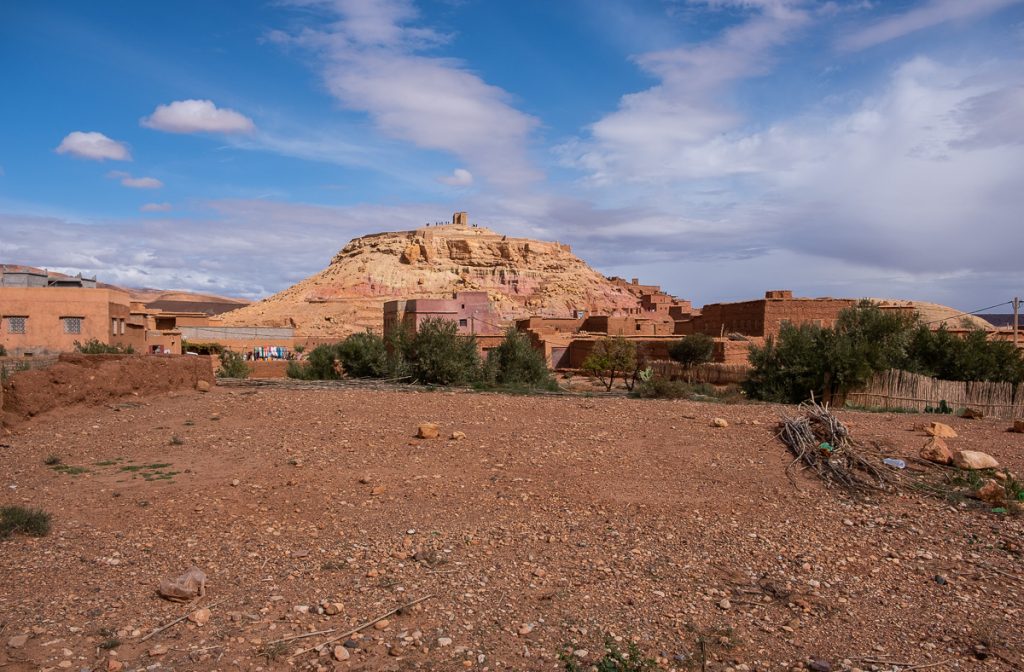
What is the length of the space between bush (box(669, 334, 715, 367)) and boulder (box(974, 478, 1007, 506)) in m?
16.8

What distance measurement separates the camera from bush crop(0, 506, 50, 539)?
525cm

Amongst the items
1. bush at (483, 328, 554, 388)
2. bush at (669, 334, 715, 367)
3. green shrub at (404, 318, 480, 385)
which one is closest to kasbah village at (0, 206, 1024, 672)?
green shrub at (404, 318, 480, 385)

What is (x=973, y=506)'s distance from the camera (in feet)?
22.0

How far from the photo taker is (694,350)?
2430 cm

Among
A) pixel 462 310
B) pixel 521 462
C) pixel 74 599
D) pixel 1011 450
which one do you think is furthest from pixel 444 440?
pixel 462 310

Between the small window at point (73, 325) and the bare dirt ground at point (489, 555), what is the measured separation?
57.5 feet

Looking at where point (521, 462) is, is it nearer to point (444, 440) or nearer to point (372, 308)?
point (444, 440)

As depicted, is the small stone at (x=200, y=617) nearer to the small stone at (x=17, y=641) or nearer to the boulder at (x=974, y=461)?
the small stone at (x=17, y=641)

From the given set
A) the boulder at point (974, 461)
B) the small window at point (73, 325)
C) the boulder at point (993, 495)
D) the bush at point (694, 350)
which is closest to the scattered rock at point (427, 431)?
the boulder at point (993, 495)

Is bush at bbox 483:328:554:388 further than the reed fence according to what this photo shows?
Yes

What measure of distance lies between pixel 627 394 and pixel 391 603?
1165 cm

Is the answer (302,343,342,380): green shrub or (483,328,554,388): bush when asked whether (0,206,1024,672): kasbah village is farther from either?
(302,343,342,380): green shrub

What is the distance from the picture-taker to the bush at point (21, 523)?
525 cm

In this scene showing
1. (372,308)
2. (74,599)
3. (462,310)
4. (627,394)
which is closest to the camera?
(74,599)
